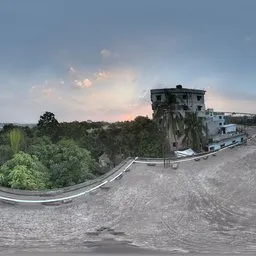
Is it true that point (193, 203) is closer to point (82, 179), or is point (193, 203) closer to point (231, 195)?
point (231, 195)

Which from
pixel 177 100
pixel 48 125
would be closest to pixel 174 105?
pixel 177 100

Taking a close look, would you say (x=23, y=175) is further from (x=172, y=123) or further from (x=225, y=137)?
(x=225, y=137)

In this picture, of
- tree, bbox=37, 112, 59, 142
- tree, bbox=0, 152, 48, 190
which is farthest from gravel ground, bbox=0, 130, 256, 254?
tree, bbox=37, 112, 59, 142

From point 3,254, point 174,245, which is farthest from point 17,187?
point 174,245

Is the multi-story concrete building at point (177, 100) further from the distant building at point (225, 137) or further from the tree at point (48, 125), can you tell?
the tree at point (48, 125)

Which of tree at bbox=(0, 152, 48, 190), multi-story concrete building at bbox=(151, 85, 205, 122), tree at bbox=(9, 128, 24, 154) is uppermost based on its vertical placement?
multi-story concrete building at bbox=(151, 85, 205, 122)

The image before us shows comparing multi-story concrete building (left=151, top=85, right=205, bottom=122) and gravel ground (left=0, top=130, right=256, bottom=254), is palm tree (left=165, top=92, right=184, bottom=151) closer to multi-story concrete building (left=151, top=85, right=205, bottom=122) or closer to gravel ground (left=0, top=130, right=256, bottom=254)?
multi-story concrete building (left=151, top=85, right=205, bottom=122)

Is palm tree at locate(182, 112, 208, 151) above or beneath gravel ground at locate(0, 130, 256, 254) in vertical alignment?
above

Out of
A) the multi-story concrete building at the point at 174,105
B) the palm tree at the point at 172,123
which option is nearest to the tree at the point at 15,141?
the multi-story concrete building at the point at 174,105
